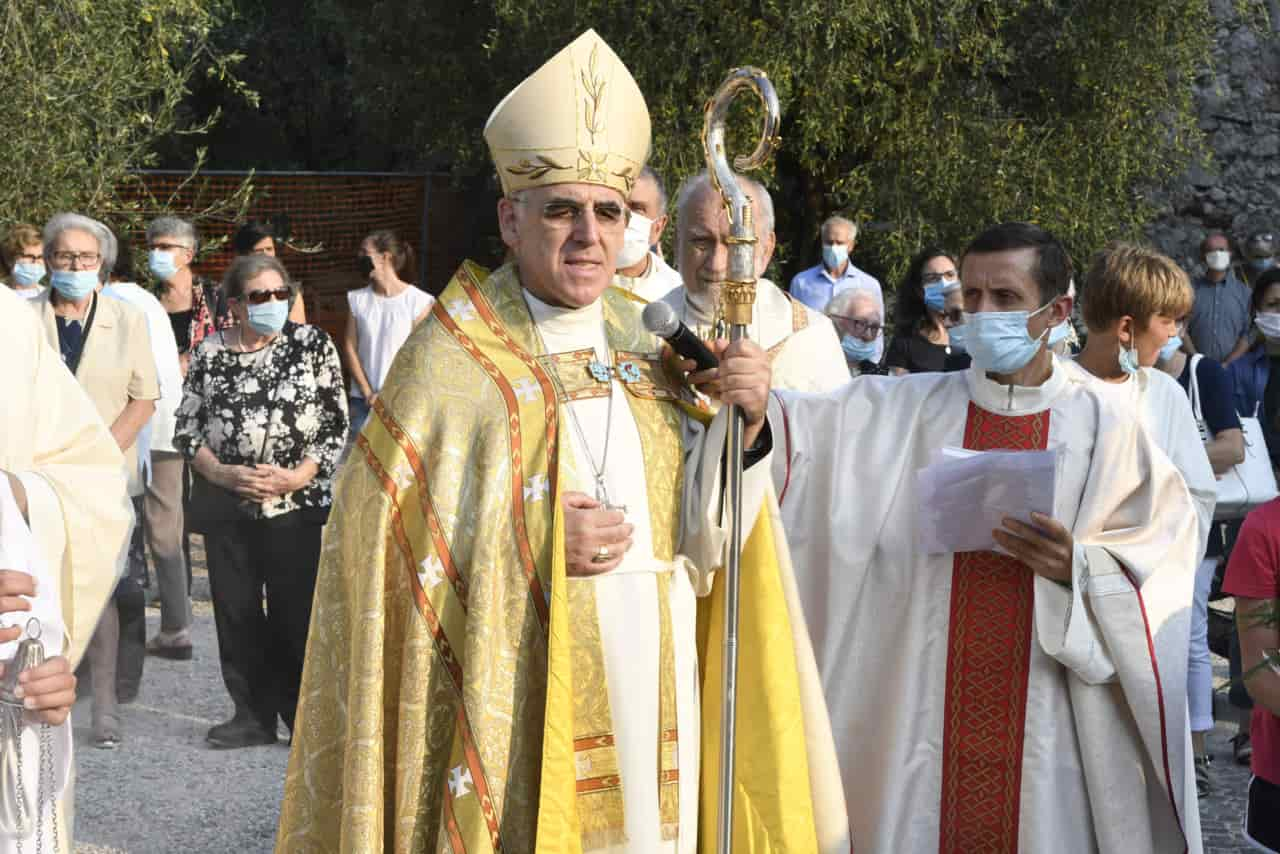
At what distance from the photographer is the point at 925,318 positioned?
8812 millimetres

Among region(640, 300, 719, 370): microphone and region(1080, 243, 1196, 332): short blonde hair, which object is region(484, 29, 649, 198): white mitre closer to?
region(640, 300, 719, 370): microphone

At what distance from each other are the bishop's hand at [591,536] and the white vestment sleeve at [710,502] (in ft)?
0.69

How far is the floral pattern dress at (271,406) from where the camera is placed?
7523mm

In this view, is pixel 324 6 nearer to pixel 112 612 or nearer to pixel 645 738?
pixel 112 612

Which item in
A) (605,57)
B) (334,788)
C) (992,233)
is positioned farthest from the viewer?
(992,233)

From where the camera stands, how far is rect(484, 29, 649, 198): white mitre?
3.99m

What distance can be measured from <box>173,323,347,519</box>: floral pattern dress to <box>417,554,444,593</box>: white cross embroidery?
3.91 m

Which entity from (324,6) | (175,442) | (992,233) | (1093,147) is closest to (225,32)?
(324,6)

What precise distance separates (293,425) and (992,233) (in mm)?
3753

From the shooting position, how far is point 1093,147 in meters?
17.6

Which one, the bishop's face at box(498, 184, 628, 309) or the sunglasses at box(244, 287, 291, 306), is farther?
the sunglasses at box(244, 287, 291, 306)

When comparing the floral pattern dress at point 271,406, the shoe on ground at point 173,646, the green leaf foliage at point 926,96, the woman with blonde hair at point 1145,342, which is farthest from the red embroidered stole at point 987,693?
the green leaf foliage at point 926,96

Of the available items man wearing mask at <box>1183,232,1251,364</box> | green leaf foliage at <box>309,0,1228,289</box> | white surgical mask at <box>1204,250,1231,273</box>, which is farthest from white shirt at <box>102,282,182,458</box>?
white surgical mask at <box>1204,250,1231,273</box>

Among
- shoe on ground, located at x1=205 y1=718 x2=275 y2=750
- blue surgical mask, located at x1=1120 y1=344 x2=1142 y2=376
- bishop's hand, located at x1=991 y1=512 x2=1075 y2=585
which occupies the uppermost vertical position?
blue surgical mask, located at x1=1120 y1=344 x2=1142 y2=376
